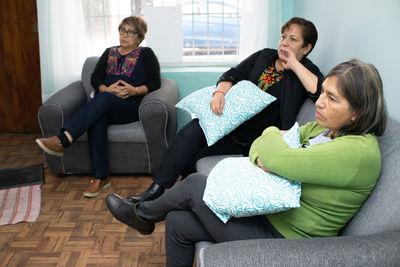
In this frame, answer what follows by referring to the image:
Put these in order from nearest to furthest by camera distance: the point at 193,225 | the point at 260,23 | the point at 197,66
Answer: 1. the point at 193,225
2. the point at 260,23
3. the point at 197,66

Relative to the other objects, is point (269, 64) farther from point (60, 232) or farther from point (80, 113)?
point (60, 232)

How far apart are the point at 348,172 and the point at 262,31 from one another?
238 centimetres

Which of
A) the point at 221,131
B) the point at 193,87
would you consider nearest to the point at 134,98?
the point at 193,87

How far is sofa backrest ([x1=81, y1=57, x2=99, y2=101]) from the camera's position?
341cm

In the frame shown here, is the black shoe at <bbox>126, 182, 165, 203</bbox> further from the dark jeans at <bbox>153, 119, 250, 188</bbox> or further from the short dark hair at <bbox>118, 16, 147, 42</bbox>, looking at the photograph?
the short dark hair at <bbox>118, 16, 147, 42</bbox>

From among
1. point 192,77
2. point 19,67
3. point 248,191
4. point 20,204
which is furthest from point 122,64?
point 248,191

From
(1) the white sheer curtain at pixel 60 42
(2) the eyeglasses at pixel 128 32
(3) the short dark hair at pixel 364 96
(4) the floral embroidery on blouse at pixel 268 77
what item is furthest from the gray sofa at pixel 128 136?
(3) the short dark hair at pixel 364 96

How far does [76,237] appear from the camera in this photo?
2318 millimetres

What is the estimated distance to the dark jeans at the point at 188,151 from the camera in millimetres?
2309

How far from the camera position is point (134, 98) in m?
3.06

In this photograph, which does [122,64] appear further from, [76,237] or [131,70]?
[76,237]

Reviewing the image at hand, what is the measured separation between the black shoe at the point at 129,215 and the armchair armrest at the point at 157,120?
896 mm

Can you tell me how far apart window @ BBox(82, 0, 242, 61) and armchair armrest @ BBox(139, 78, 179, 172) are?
2.65 ft

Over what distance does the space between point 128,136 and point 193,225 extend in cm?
144
